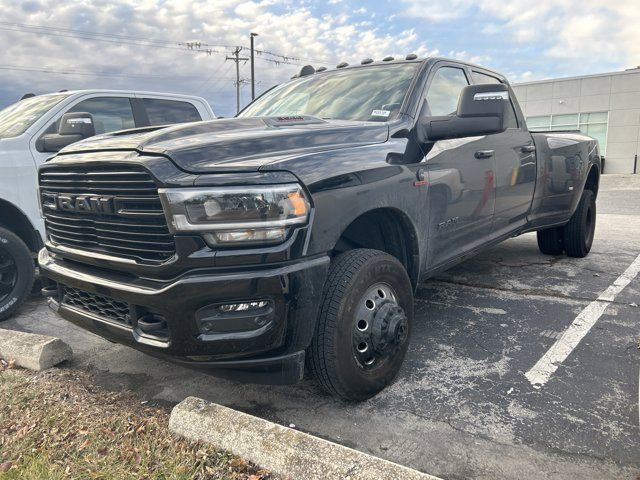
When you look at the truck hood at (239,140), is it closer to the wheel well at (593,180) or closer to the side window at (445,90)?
the side window at (445,90)

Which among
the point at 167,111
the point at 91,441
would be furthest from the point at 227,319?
the point at 167,111

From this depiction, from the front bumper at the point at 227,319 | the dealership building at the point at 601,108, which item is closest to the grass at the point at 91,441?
the front bumper at the point at 227,319

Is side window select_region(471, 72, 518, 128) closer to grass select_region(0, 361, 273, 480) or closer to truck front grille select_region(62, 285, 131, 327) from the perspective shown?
truck front grille select_region(62, 285, 131, 327)

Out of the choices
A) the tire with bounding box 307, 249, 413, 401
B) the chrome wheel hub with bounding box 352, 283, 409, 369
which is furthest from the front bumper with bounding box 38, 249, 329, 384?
the chrome wheel hub with bounding box 352, 283, 409, 369

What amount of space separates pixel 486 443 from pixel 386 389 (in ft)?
2.20

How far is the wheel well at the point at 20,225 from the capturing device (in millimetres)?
4273

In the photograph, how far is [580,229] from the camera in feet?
18.5

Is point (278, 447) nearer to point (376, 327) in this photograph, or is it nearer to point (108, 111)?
point (376, 327)

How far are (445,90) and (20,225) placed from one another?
3.71 metres

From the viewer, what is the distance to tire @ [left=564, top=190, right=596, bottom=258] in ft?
18.4

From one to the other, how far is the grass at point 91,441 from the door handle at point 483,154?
2.59 meters

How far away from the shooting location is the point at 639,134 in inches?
972

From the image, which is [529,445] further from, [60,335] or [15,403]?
[60,335]

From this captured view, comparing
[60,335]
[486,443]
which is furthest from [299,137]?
[60,335]
